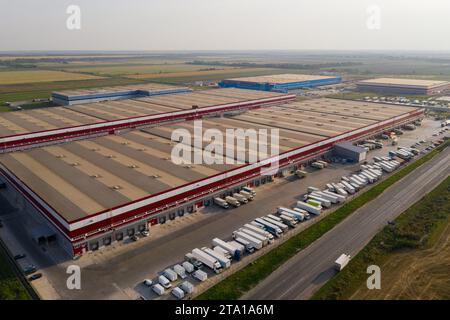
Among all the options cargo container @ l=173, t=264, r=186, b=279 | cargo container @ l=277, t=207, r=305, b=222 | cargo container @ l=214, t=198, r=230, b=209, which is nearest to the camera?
cargo container @ l=173, t=264, r=186, b=279

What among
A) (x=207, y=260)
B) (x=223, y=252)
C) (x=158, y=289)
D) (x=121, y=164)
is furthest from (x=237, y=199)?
(x=158, y=289)

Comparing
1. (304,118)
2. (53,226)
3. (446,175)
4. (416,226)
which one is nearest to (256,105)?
(304,118)

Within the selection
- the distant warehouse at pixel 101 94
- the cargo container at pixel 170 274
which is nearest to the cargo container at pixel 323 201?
the cargo container at pixel 170 274

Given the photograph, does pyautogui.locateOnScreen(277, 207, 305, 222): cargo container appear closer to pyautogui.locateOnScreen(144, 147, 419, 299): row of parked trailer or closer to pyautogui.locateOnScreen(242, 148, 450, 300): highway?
pyautogui.locateOnScreen(144, 147, 419, 299): row of parked trailer

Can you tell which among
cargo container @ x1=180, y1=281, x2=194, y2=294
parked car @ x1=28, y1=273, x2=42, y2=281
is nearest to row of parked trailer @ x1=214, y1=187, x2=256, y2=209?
cargo container @ x1=180, y1=281, x2=194, y2=294

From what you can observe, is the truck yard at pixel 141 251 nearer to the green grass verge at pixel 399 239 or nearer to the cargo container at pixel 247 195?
the cargo container at pixel 247 195
